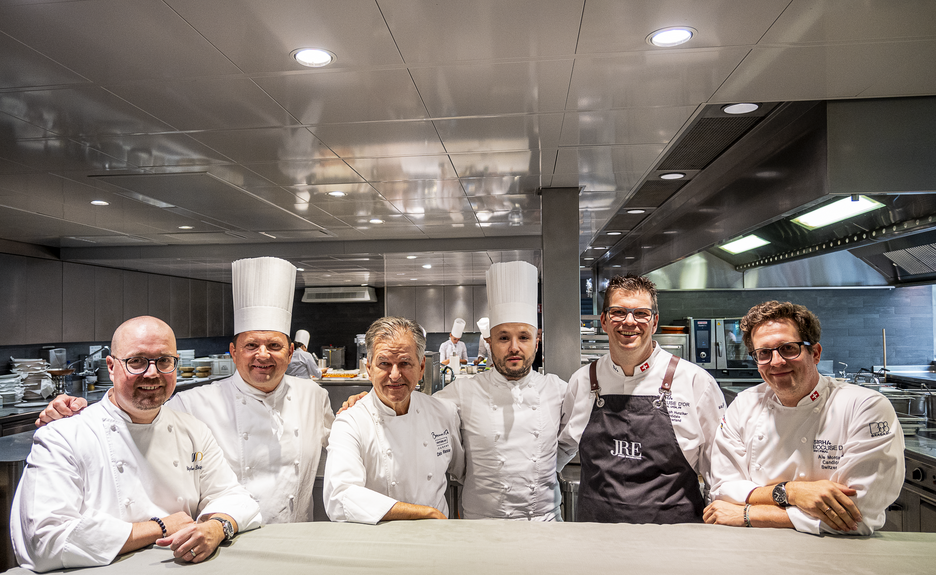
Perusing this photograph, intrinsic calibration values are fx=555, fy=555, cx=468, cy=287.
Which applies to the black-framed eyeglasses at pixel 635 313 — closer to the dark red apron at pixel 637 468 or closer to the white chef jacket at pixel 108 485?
the dark red apron at pixel 637 468

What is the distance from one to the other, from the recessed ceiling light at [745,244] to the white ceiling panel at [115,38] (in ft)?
14.3

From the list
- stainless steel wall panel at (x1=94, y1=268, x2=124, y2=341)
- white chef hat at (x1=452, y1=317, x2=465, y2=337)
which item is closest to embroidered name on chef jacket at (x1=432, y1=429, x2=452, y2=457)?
white chef hat at (x1=452, y1=317, x2=465, y2=337)

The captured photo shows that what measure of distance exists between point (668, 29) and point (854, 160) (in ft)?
4.38

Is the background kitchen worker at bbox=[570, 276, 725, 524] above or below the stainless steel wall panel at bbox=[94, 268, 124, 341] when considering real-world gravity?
below

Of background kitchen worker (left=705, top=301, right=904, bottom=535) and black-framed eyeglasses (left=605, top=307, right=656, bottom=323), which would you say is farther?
black-framed eyeglasses (left=605, top=307, right=656, bottom=323)

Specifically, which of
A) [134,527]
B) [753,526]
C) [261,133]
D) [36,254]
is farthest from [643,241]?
[36,254]

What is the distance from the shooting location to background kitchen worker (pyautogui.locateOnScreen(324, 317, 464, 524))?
1655 millimetres

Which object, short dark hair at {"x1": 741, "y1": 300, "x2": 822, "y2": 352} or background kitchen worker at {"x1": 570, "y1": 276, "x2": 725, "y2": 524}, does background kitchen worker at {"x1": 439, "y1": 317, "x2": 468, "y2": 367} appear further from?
short dark hair at {"x1": 741, "y1": 300, "x2": 822, "y2": 352}

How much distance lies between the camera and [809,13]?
1.77 m

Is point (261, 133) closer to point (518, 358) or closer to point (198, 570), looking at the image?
point (518, 358)

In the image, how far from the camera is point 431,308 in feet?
32.4

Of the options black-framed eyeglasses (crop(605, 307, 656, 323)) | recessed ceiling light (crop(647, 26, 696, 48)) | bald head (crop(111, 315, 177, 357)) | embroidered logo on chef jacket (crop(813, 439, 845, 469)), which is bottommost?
embroidered logo on chef jacket (crop(813, 439, 845, 469))

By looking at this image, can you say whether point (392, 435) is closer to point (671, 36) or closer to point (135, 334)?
point (135, 334)

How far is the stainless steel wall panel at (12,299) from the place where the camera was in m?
6.15
